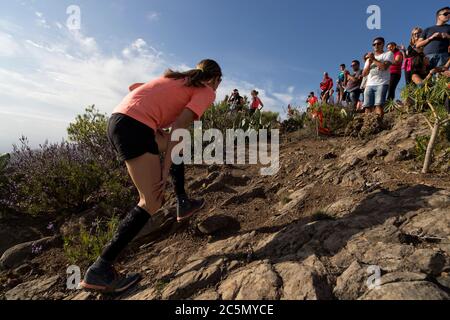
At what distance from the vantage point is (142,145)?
2.53m

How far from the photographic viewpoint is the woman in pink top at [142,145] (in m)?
→ 2.52

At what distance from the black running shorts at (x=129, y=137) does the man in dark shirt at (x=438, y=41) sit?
230 inches

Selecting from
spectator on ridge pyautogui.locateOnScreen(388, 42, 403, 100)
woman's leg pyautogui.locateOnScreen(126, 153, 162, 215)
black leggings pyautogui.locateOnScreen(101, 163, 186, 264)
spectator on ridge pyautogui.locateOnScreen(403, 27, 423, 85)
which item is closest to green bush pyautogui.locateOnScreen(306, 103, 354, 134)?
spectator on ridge pyautogui.locateOnScreen(388, 42, 403, 100)

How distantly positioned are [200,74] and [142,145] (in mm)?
817

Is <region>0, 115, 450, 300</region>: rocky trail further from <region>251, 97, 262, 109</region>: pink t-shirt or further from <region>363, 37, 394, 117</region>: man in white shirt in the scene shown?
<region>251, 97, 262, 109</region>: pink t-shirt

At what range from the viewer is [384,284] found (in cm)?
212

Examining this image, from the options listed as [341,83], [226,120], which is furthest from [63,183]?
[341,83]

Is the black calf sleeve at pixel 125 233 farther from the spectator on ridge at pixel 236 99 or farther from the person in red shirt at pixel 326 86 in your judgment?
the person in red shirt at pixel 326 86

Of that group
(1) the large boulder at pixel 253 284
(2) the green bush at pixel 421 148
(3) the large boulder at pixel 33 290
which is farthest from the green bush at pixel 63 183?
(2) the green bush at pixel 421 148

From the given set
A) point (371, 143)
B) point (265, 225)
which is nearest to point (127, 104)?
point (265, 225)

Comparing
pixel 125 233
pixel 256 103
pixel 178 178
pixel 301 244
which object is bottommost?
pixel 301 244

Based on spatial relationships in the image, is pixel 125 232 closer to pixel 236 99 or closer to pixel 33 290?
pixel 33 290

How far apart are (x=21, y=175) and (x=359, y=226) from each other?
17.5 ft
